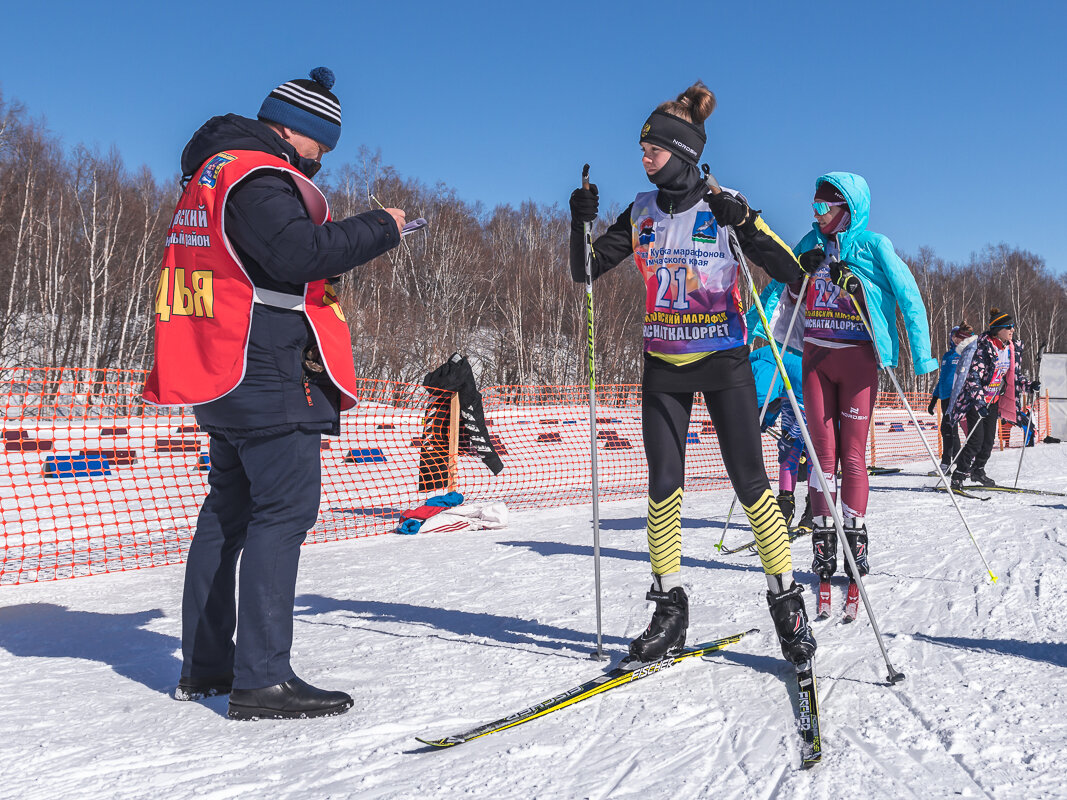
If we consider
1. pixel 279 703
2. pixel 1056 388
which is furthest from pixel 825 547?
pixel 1056 388

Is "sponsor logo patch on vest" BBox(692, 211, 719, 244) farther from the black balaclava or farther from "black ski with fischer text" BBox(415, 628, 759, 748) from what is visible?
"black ski with fischer text" BBox(415, 628, 759, 748)

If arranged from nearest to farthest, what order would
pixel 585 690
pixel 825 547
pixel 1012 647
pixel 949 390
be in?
pixel 585 690 < pixel 1012 647 < pixel 825 547 < pixel 949 390

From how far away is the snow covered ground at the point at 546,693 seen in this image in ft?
6.59

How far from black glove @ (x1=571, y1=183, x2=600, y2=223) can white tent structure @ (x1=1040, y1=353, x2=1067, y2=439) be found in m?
20.7

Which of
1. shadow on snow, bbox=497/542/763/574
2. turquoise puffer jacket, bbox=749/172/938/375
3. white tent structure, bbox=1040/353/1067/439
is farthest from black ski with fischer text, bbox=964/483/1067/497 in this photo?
white tent structure, bbox=1040/353/1067/439

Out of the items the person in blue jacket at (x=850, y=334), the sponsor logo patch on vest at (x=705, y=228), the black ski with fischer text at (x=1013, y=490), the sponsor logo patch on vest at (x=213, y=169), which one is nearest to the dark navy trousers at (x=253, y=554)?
the sponsor logo patch on vest at (x=213, y=169)

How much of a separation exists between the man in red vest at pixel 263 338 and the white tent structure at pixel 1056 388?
21.7 metres

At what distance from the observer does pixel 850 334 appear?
159 inches

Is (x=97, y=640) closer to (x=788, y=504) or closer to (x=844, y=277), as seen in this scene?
(x=844, y=277)

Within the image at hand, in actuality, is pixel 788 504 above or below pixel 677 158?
below

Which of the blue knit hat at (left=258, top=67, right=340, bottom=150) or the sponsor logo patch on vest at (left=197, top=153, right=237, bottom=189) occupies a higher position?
the blue knit hat at (left=258, top=67, right=340, bottom=150)

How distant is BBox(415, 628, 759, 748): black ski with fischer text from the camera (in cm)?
227

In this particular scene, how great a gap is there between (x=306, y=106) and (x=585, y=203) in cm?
103

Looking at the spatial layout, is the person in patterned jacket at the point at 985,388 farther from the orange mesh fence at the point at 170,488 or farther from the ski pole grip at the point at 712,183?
the ski pole grip at the point at 712,183
